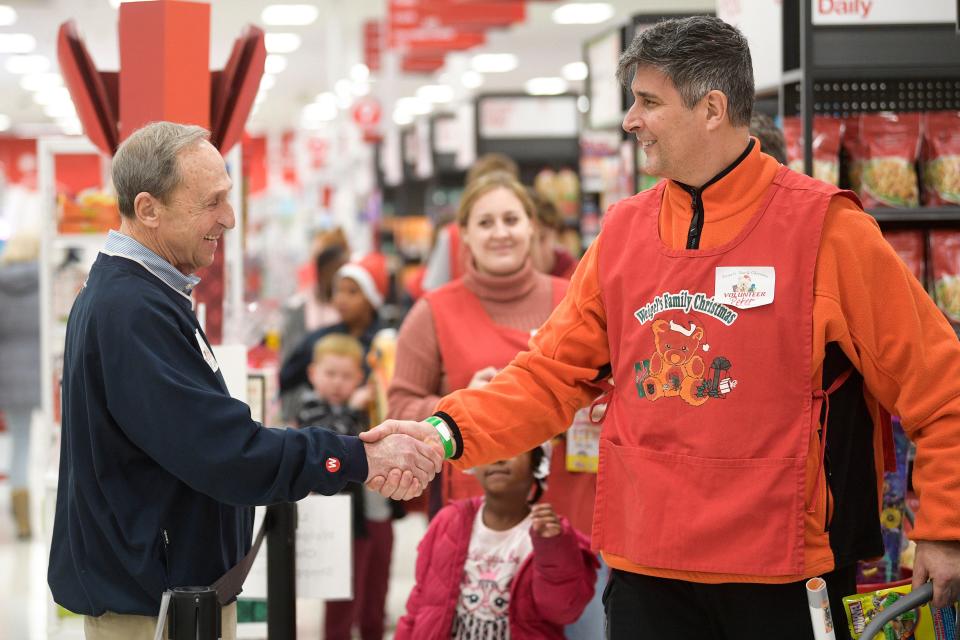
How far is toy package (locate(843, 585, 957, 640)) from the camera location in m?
2.11

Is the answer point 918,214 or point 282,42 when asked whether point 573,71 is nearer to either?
point 282,42

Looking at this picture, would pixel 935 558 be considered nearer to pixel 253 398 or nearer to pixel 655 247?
pixel 655 247

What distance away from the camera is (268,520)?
2830 mm

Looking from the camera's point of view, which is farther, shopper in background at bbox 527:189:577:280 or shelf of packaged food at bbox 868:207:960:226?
shopper in background at bbox 527:189:577:280

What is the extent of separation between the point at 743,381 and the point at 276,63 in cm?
1872

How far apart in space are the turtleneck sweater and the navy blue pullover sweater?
3.95ft

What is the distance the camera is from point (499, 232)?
362cm

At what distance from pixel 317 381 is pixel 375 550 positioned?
0.82m

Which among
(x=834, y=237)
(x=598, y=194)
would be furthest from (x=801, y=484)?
(x=598, y=194)

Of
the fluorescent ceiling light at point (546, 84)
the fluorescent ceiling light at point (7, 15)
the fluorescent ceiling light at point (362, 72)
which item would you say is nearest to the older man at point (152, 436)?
the fluorescent ceiling light at point (7, 15)

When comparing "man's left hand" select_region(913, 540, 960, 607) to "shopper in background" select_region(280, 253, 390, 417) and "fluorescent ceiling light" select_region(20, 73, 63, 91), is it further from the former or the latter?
"fluorescent ceiling light" select_region(20, 73, 63, 91)

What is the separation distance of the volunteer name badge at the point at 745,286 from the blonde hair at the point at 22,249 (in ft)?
23.2

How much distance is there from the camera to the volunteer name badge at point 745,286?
213 cm

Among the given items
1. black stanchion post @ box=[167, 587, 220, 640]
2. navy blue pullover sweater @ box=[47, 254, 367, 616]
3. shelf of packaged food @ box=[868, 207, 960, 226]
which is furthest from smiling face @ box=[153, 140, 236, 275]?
shelf of packaged food @ box=[868, 207, 960, 226]
